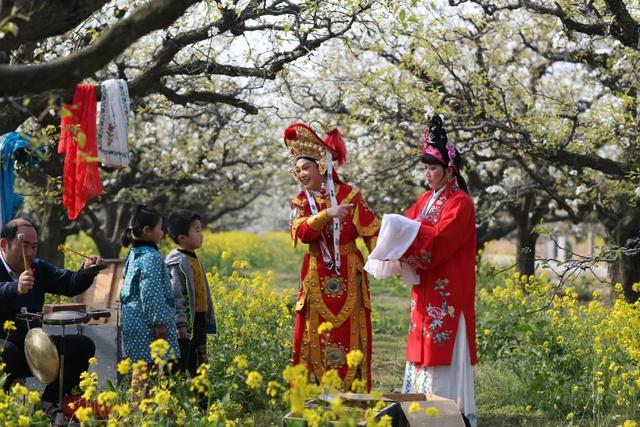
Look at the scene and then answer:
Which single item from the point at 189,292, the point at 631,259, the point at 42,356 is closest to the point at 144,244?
the point at 189,292

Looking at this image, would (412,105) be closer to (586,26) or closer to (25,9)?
(586,26)

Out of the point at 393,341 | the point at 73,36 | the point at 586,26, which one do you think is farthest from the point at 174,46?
the point at 393,341

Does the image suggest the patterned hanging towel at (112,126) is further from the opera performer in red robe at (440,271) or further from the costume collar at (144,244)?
the opera performer in red robe at (440,271)

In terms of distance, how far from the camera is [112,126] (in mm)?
5887

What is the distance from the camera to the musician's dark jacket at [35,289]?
18.5 ft

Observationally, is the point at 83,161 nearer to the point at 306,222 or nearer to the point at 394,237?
the point at 306,222

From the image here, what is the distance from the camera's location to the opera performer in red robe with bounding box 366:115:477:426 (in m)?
5.59

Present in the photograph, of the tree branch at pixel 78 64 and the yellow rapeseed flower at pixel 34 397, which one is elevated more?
the tree branch at pixel 78 64

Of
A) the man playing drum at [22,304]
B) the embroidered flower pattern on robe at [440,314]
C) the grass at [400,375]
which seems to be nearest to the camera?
the man playing drum at [22,304]

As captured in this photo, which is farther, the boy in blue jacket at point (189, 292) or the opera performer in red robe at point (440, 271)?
the boy in blue jacket at point (189, 292)

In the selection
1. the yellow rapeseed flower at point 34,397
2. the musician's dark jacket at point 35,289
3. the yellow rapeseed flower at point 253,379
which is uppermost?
the musician's dark jacket at point 35,289

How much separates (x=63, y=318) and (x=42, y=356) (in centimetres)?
23

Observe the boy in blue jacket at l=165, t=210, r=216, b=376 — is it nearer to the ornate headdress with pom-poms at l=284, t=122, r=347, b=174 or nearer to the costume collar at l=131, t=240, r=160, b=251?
the costume collar at l=131, t=240, r=160, b=251

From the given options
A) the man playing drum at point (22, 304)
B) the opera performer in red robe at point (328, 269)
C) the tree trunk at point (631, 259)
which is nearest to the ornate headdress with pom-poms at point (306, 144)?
the opera performer in red robe at point (328, 269)
